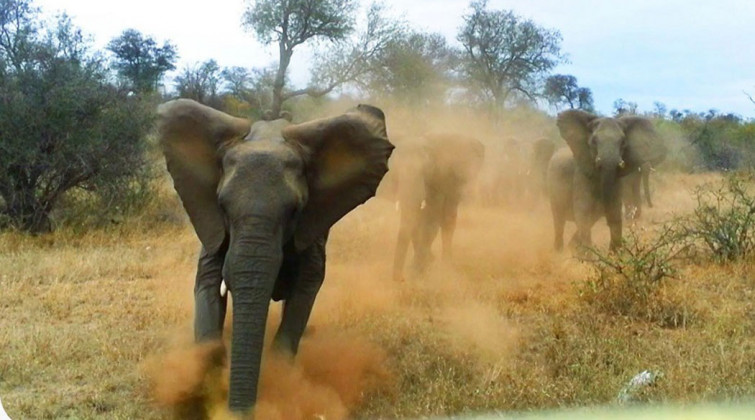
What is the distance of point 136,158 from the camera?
1683 centimetres

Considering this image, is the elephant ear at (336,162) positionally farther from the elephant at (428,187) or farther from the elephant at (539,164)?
the elephant at (539,164)

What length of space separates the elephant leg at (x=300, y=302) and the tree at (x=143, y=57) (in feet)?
49.5

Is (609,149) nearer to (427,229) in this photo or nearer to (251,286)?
(427,229)

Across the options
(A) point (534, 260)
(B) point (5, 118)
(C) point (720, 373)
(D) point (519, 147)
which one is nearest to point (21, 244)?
(B) point (5, 118)

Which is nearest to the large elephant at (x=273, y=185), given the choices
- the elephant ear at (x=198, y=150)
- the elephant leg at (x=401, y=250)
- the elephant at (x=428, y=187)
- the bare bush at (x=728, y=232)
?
the elephant ear at (x=198, y=150)

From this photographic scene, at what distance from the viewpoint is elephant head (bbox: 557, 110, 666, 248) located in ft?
44.0

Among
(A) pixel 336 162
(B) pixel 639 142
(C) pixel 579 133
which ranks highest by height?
(C) pixel 579 133

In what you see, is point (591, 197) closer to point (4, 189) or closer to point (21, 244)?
point (21, 244)

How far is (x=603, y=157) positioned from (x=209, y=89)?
926 centimetres

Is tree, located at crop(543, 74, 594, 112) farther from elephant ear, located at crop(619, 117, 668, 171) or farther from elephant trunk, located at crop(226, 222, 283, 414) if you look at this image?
elephant trunk, located at crop(226, 222, 283, 414)

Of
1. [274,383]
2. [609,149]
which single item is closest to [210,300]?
[274,383]

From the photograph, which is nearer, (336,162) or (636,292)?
(336,162)

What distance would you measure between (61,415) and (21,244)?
792 cm

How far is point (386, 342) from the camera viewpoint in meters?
7.70
